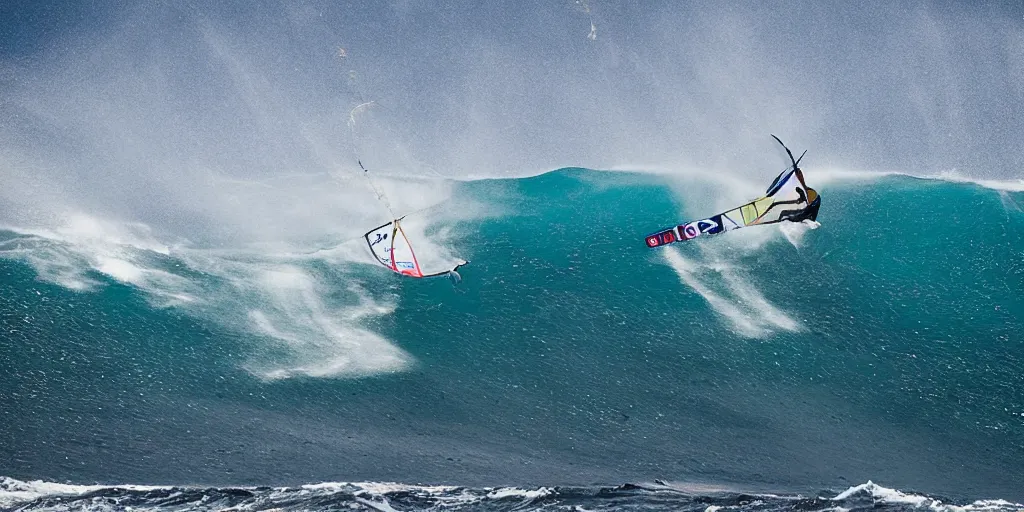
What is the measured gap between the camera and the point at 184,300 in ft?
49.1

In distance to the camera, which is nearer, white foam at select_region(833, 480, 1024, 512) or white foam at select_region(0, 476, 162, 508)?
white foam at select_region(0, 476, 162, 508)

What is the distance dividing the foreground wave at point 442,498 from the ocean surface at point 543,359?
32mm

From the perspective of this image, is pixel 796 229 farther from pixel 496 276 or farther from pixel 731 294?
pixel 496 276

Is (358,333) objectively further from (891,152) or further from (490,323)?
(891,152)

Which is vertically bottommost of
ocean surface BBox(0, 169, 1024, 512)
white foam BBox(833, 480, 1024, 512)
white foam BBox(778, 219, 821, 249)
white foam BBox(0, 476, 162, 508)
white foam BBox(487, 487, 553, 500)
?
white foam BBox(833, 480, 1024, 512)

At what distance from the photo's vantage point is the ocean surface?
1340 centimetres

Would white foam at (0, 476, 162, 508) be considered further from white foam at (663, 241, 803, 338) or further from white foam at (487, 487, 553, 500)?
white foam at (663, 241, 803, 338)

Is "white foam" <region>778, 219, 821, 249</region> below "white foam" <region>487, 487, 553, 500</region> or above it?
above

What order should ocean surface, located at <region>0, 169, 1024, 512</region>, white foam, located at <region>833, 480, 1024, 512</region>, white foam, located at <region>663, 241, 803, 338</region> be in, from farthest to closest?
white foam, located at <region>663, 241, 803, 338</region> → ocean surface, located at <region>0, 169, 1024, 512</region> → white foam, located at <region>833, 480, 1024, 512</region>

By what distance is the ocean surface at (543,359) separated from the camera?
1340 centimetres

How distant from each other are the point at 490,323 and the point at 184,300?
4.95 meters

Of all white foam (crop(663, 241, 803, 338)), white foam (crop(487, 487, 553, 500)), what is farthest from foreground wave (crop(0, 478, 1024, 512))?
white foam (crop(663, 241, 803, 338))

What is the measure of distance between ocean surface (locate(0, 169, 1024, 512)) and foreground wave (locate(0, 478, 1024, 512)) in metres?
0.03

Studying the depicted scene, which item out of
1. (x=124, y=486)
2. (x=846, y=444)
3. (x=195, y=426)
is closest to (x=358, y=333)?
(x=195, y=426)
